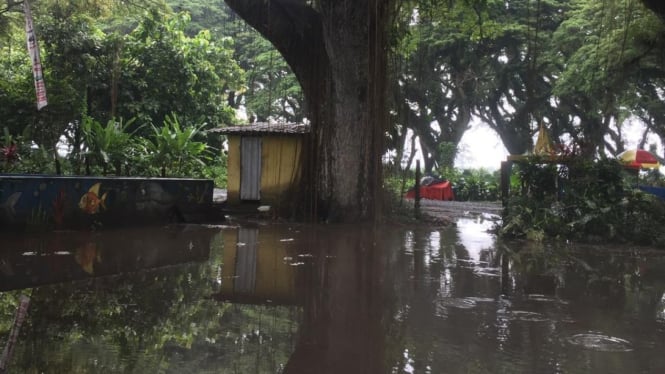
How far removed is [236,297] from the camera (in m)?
5.11

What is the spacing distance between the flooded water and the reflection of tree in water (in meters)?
0.01

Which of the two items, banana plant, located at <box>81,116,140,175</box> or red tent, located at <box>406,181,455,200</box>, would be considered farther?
red tent, located at <box>406,181,455,200</box>

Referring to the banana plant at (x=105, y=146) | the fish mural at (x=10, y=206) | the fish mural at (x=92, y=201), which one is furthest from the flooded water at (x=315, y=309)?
the banana plant at (x=105, y=146)

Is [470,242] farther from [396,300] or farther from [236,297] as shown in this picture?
[236,297]

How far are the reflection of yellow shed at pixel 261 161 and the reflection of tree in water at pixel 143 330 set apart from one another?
8844mm

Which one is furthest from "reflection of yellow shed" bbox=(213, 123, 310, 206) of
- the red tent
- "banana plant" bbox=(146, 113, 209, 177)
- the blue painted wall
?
the red tent

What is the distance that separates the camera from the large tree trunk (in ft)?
36.3

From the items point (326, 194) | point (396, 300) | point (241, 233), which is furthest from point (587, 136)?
point (396, 300)

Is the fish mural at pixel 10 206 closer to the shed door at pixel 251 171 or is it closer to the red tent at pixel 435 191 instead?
the shed door at pixel 251 171

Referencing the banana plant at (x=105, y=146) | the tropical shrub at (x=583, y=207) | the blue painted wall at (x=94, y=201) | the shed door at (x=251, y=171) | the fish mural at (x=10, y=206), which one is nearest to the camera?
the fish mural at (x=10, y=206)

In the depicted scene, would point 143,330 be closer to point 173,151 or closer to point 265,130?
point 173,151

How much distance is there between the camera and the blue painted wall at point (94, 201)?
27.1ft

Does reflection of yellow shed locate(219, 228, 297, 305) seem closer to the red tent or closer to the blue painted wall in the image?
the blue painted wall

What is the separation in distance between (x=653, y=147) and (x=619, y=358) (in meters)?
31.0
